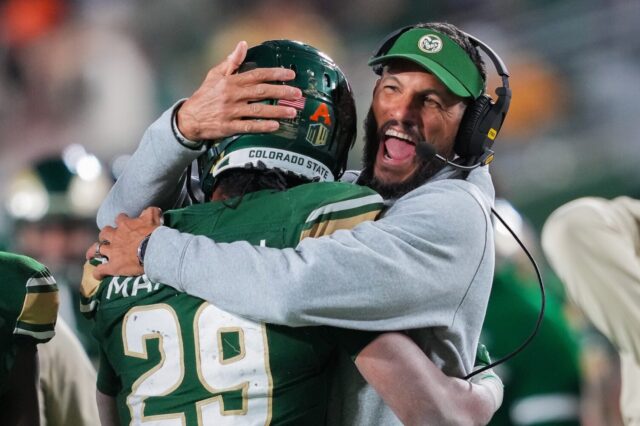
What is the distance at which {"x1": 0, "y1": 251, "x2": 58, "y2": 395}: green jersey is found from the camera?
194 centimetres

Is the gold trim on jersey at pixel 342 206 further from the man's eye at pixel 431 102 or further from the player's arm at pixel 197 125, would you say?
the man's eye at pixel 431 102

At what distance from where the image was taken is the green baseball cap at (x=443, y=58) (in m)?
2.31

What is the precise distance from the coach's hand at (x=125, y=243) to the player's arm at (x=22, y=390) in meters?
0.20

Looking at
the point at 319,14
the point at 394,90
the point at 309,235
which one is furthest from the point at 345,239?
the point at 319,14

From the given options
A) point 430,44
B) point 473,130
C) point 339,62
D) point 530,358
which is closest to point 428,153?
point 473,130

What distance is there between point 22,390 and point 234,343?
468 millimetres

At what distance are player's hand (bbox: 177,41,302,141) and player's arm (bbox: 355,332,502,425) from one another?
19.9 inches

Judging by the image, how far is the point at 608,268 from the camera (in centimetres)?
273

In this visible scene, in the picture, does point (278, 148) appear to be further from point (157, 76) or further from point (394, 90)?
point (157, 76)

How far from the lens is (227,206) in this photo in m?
1.95

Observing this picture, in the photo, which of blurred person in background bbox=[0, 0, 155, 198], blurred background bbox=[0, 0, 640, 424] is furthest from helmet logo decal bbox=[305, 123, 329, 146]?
blurred person in background bbox=[0, 0, 155, 198]

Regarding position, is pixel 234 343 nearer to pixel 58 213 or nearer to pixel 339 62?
pixel 58 213

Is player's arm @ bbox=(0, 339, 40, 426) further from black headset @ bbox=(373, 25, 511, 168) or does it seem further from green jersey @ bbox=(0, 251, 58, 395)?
black headset @ bbox=(373, 25, 511, 168)

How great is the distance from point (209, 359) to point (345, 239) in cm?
33
